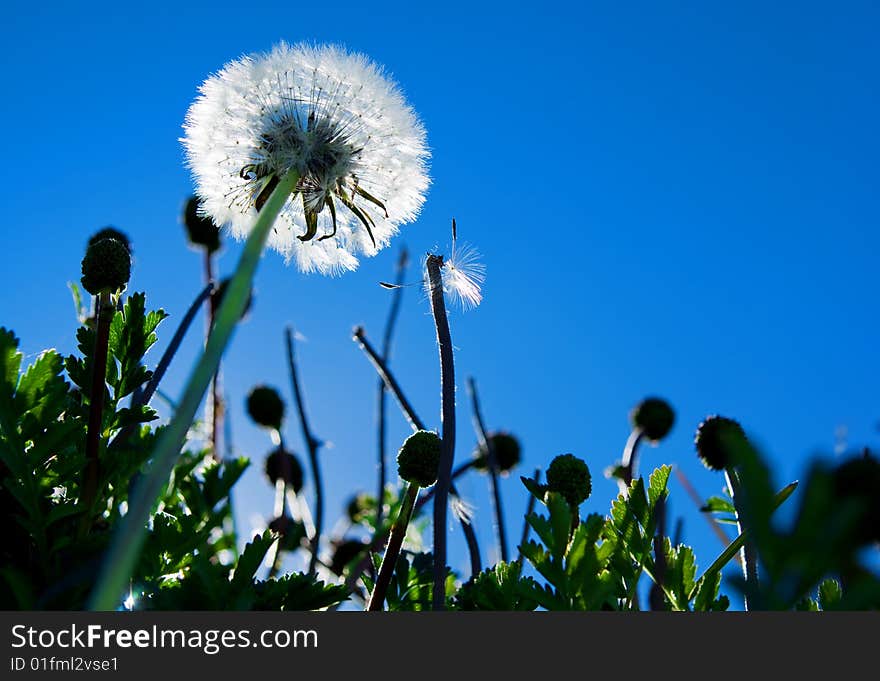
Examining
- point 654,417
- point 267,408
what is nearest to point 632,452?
point 654,417

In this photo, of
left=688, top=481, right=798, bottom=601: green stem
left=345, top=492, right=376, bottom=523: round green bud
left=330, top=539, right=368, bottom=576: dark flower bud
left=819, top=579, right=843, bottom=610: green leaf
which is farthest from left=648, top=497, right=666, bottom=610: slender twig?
left=345, top=492, right=376, bottom=523: round green bud

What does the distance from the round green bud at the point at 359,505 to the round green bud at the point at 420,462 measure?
2.25m

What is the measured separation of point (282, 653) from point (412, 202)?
1.76 meters

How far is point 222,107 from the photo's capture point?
8.47ft

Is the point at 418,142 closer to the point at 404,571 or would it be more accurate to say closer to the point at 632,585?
the point at 404,571

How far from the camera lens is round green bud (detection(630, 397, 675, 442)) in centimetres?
341

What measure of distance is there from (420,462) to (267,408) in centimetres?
186

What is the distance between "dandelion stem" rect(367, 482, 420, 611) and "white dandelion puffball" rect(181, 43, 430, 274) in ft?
3.51

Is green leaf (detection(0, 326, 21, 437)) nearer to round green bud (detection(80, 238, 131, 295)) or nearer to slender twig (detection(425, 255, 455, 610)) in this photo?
round green bud (detection(80, 238, 131, 295))

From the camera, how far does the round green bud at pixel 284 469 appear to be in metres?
3.08

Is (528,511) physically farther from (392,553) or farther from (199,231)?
(199,231)

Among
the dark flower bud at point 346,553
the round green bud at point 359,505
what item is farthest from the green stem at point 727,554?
the round green bud at point 359,505

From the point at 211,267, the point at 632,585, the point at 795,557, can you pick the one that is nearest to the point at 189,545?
the point at 632,585

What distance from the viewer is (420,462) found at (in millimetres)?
1666
